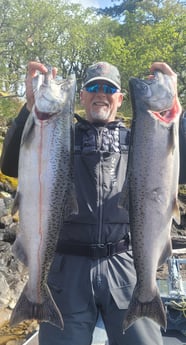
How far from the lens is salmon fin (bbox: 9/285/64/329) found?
3107 mm

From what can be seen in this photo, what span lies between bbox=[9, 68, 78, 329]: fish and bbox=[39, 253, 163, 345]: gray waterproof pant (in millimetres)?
218

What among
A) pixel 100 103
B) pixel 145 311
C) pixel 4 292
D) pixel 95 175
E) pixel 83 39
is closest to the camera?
pixel 145 311

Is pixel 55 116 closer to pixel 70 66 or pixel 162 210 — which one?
pixel 162 210

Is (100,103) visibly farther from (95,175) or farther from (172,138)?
(172,138)

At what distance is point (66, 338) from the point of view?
327 centimetres

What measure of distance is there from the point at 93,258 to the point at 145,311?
538 millimetres

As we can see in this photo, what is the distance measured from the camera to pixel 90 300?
11.1 ft

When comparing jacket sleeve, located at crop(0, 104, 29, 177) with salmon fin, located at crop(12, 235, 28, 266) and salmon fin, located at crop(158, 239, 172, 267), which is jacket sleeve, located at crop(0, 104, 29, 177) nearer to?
salmon fin, located at crop(12, 235, 28, 266)

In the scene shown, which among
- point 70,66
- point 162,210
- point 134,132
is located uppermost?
point 70,66

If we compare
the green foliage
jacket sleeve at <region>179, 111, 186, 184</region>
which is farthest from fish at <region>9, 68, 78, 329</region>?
the green foliage

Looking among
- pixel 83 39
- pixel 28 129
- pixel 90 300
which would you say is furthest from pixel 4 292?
pixel 83 39

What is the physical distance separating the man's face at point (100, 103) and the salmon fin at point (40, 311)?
141 cm

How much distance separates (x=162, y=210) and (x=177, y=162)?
1.15 ft

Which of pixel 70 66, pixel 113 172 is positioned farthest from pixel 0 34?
pixel 113 172
